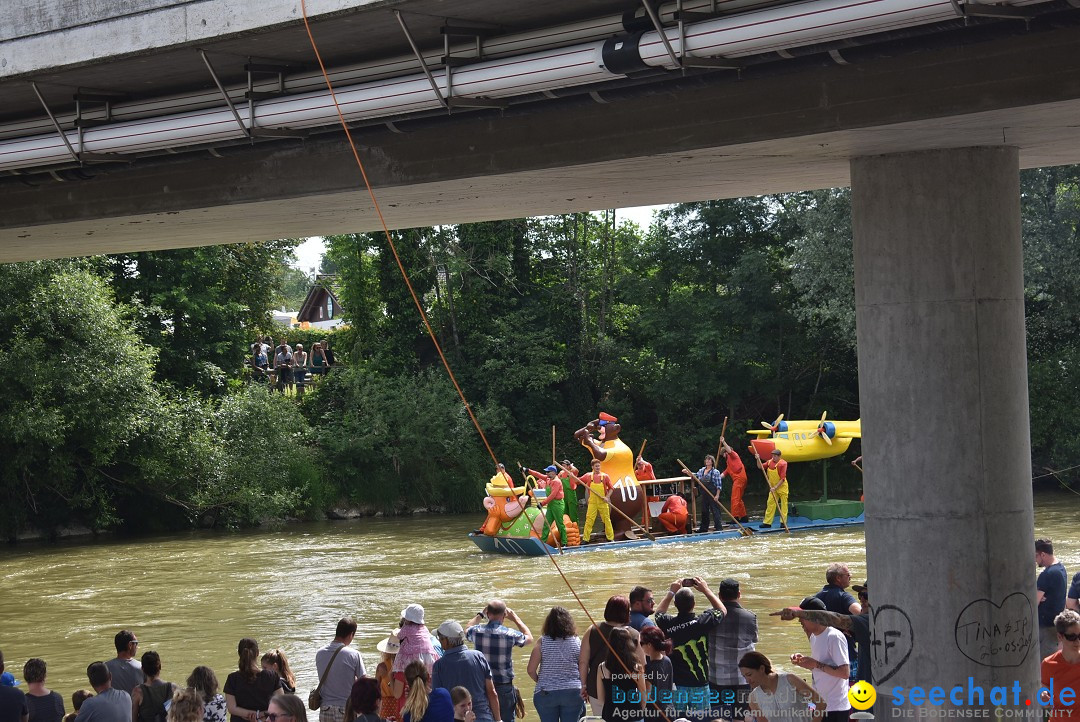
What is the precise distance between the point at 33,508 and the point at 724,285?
74.6 ft

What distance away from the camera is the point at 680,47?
26.7 feet

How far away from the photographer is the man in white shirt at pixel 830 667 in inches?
326

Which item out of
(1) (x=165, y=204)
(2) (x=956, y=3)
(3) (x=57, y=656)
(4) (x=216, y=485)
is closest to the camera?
(2) (x=956, y=3)

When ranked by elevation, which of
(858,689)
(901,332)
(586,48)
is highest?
(586,48)

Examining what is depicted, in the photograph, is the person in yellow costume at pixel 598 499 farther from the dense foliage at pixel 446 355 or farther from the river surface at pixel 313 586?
the dense foliage at pixel 446 355

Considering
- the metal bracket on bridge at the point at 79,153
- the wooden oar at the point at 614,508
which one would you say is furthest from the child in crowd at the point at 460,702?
the wooden oar at the point at 614,508

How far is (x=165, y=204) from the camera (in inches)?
464

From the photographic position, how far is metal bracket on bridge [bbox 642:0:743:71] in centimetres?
811

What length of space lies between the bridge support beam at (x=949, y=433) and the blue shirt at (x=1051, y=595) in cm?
166

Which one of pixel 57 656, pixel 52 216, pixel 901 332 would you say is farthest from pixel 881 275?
pixel 57 656

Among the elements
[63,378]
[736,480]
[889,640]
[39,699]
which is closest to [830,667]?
[889,640]

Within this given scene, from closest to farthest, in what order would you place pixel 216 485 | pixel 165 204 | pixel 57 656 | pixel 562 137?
pixel 562 137 < pixel 165 204 < pixel 57 656 < pixel 216 485

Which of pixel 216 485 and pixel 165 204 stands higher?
pixel 165 204

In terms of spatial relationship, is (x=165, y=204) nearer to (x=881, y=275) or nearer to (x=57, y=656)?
(x=881, y=275)
